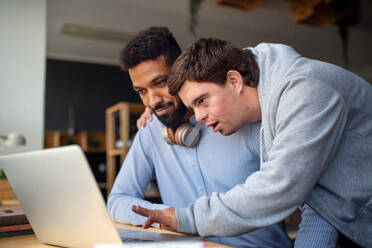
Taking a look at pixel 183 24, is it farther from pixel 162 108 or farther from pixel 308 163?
pixel 308 163

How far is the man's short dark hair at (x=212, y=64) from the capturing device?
115 centimetres

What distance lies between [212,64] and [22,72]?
264 cm

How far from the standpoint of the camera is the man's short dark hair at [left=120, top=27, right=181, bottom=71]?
142 centimetres

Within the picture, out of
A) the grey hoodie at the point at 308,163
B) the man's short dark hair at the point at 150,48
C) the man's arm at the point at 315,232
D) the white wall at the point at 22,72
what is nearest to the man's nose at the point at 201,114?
the grey hoodie at the point at 308,163

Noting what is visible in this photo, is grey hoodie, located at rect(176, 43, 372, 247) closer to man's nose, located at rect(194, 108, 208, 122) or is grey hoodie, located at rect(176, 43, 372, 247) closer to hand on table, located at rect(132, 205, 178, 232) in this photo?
hand on table, located at rect(132, 205, 178, 232)

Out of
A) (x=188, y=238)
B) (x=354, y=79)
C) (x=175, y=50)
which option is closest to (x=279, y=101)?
(x=354, y=79)

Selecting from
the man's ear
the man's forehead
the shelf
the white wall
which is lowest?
the shelf

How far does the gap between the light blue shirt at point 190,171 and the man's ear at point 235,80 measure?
0.68 ft

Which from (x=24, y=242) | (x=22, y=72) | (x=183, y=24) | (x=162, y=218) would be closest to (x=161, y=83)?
(x=162, y=218)

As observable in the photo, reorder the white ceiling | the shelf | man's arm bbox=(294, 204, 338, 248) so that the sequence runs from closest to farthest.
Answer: man's arm bbox=(294, 204, 338, 248) → the white ceiling → the shelf

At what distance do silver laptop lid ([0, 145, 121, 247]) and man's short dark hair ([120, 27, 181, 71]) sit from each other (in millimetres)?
698

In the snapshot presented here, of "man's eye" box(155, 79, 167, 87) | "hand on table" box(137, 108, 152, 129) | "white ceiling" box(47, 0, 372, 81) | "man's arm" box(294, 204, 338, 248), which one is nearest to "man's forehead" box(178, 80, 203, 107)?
"man's eye" box(155, 79, 167, 87)

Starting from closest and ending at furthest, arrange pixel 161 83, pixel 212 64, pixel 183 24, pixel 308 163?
pixel 308 163 → pixel 212 64 → pixel 161 83 → pixel 183 24

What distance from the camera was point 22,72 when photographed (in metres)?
3.26
